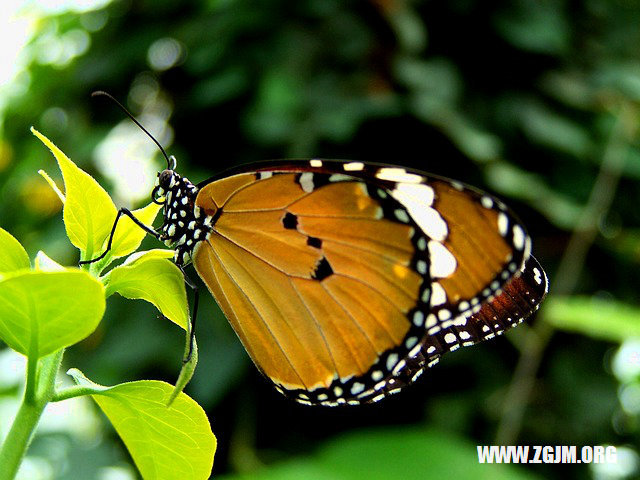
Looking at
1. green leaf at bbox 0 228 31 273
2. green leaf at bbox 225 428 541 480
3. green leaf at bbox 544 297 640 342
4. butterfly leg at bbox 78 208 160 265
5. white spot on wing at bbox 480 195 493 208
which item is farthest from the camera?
green leaf at bbox 225 428 541 480

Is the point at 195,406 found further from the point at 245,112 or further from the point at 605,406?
the point at 605,406

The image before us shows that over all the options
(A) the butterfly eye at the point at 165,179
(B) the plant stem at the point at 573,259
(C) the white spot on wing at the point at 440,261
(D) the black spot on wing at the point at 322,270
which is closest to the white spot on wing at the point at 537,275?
(C) the white spot on wing at the point at 440,261

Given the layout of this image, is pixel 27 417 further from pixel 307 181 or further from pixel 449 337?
pixel 449 337

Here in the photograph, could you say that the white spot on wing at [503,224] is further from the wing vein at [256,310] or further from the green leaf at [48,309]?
the green leaf at [48,309]

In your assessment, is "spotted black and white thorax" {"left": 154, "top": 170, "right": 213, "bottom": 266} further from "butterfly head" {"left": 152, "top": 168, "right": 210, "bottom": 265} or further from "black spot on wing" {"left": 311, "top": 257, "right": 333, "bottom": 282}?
"black spot on wing" {"left": 311, "top": 257, "right": 333, "bottom": 282}

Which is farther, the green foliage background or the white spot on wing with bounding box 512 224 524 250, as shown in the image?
the green foliage background

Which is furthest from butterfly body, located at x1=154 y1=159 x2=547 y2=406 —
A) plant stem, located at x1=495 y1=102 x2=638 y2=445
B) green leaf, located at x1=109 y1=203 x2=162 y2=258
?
plant stem, located at x1=495 y1=102 x2=638 y2=445

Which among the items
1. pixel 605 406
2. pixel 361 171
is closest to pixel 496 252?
pixel 361 171

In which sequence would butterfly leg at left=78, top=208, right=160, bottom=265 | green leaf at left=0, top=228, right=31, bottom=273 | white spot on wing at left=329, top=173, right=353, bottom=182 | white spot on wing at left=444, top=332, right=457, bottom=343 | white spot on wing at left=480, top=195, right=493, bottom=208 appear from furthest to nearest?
white spot on wing at left=444, top=332, right=457, bottom=343 → white spot on wing at left=329, top=173, right=353, bottom=182 → white spot on wing at left=480, top=195, right=493, bottom=208 → butterfly leg at left=78, top=208, right=160, bottom=265 → green leaf at left=0, top=228, right=31, bottom=273
